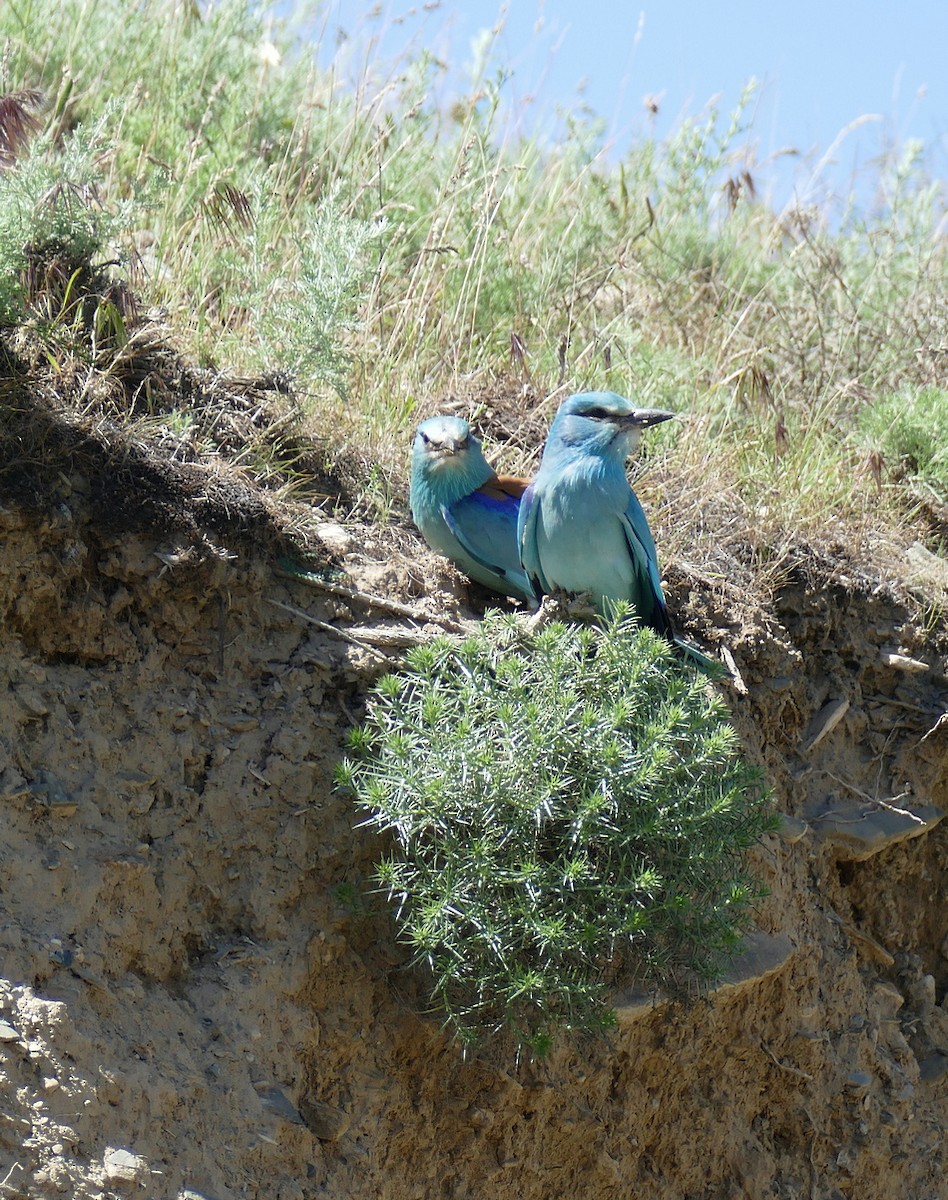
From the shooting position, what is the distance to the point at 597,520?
3975 millimetres

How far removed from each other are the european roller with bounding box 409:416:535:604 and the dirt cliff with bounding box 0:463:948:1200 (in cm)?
13

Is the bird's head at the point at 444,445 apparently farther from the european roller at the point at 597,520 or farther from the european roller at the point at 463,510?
the european roller at the point at 597,520

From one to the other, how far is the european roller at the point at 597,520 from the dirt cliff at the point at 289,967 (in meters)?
0.41

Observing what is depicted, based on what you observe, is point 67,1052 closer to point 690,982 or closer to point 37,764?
point 37,764

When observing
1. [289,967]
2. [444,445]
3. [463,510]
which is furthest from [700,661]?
[289,967]

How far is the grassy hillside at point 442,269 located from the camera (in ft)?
15.0

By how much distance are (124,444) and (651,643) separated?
1.60m

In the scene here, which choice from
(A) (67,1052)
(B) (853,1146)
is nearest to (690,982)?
(B) (853,1146)

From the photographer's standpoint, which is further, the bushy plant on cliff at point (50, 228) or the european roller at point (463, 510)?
the european roller at point (463, 510)

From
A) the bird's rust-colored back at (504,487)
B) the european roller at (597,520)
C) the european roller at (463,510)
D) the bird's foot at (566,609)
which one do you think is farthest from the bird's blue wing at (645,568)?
the bird's rust-colored back at (504,487)

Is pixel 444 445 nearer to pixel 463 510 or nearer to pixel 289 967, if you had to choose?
pixel 463 510

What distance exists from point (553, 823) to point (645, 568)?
1.06 metres

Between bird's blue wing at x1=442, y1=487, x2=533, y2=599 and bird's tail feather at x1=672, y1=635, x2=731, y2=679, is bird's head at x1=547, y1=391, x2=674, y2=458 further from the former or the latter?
bird's tail feather at x1=672, y1=635, x2=731, y2=679

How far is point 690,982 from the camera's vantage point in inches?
141
